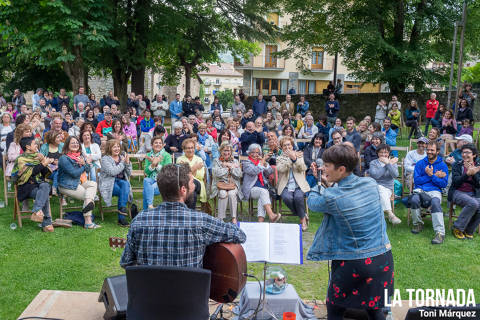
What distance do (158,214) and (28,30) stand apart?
1272 cm

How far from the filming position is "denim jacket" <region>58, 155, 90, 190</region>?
254 inches

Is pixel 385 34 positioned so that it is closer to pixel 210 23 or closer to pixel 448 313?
pixel 210 23

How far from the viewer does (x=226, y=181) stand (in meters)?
6.92

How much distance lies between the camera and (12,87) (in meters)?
23.5

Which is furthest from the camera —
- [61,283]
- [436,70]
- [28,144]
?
[436,70]

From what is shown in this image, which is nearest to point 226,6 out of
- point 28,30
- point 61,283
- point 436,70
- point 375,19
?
point 375,19

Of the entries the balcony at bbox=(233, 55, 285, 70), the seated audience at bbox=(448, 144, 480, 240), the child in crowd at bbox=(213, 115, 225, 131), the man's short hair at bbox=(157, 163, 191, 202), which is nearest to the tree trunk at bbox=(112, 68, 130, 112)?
the child in crowd at bbox=(213, 115, 225, 131)

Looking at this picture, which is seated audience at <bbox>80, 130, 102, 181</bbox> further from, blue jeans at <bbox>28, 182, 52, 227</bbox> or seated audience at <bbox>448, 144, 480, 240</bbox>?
seated audience at <bbox>448, 144, 480, 240</bbox>

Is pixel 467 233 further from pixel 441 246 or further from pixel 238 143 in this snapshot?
pixel 238 143

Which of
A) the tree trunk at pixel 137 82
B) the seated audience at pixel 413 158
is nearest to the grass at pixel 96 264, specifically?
the seated audience at pixel 413 158

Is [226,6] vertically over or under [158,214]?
over

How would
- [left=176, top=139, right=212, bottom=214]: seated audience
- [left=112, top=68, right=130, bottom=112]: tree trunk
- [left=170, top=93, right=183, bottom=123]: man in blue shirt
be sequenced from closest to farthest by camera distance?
[left=176, top=139, right=212, bottom=214]: seated audience, [left=170, top=93, right=183, bottom=123]: man in blue shirt, [left=112, top=68, right=130, bottom=112]: tree trunk

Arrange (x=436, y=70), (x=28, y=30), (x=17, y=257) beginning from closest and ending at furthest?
1. (x=17, y=257)
2. (x=28, y=30)
3. (x=436, y=70)

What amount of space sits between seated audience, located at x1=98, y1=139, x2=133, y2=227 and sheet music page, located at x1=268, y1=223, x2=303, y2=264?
3.77 meters
